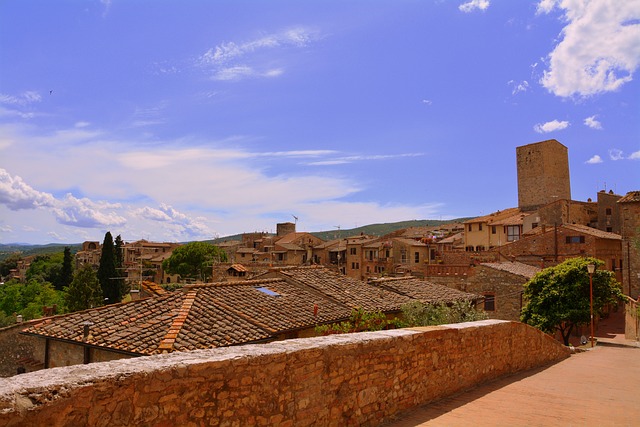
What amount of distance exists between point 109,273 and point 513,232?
4951cm

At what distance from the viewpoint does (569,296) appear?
23844mm

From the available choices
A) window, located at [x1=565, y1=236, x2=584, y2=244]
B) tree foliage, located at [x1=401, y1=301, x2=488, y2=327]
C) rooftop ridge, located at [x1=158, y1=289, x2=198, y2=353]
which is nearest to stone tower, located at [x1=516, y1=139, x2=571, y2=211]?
window, located at [x1=565, y1=236, x2=584, y2=244]

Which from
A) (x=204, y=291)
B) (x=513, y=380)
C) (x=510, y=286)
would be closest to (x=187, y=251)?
(x=510, y=286)

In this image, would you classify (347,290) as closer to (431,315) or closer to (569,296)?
(431,315)

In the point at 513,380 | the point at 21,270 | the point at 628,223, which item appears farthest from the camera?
the point at 21,270

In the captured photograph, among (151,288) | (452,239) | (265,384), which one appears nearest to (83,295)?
(151,288)

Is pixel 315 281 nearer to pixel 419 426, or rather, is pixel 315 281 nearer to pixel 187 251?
pixel 419 426

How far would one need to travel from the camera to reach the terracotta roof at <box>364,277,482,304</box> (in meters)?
21.9

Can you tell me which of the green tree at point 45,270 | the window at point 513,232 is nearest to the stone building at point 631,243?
the window at point 513,232

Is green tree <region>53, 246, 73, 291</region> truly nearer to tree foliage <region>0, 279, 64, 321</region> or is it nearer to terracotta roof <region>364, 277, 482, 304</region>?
tree foliage <region>0, 279, 64, 321</region>

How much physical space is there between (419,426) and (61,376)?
4.28m

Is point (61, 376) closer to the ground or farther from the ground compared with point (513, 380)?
farther from the ground

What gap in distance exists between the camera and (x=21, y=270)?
113 metres

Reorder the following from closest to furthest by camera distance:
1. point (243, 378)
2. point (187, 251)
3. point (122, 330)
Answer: point (243, 378) < point (122, 330) < point (187, 251)
